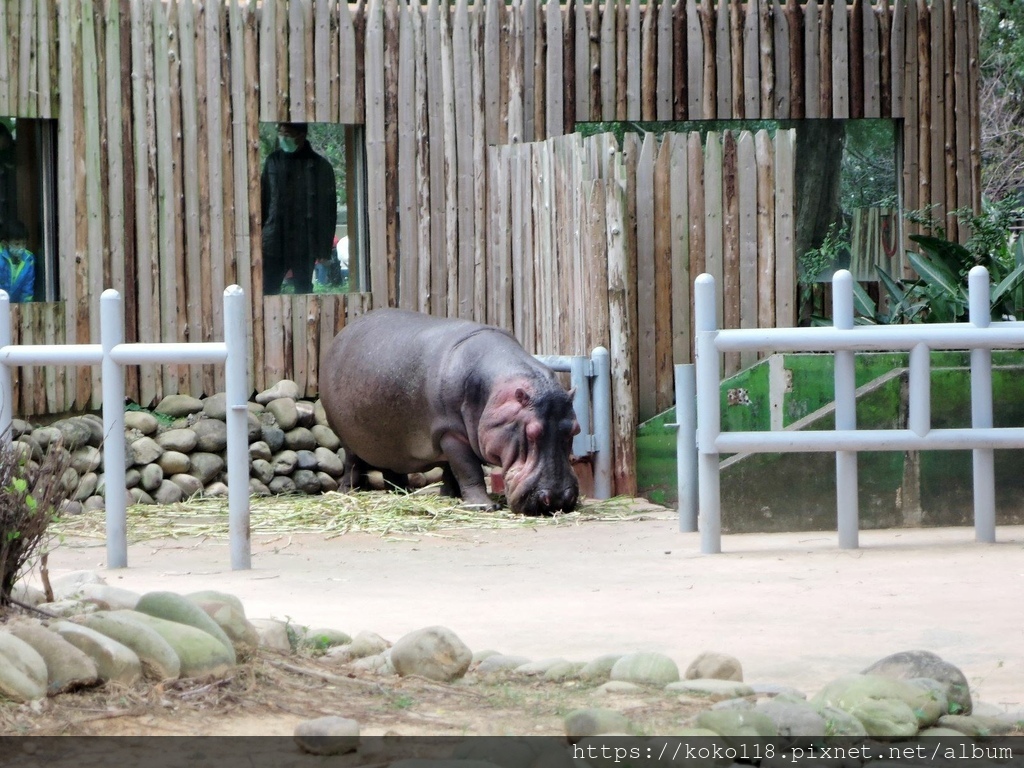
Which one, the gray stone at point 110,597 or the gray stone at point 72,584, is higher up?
the gray stone at point 110,597

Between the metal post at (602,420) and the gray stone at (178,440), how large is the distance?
8.71 ft

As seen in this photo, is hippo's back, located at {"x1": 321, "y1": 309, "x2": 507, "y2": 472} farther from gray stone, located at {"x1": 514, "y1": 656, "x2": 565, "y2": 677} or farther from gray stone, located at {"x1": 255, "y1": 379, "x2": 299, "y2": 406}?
gray stone, located at {"x1": 514, "y1": 656, "x2": 565, "y2": 677}

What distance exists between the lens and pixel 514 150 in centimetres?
1004

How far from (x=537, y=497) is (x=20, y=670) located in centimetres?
478

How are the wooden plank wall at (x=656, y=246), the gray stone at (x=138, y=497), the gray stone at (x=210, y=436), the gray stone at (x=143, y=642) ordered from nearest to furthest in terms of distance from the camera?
the gray stone at (x=143, y=642) → the wooden plank wall at (x=656, y=246) → the gray stone at (x=138, y=497) → the gray stone at (x=210, y=436)

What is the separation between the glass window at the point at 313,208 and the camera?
1026cm

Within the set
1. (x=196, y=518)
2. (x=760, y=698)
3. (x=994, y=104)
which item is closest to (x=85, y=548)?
(x=196, y=518)

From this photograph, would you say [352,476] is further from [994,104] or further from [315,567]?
[994,104]

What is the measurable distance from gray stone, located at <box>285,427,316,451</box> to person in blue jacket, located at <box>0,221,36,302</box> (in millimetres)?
1910

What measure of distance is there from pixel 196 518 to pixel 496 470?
1890mm

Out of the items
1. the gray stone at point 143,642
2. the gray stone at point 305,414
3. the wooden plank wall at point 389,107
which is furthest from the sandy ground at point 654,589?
the gray stone at point 305,414

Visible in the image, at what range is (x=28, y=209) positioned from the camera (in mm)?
9664

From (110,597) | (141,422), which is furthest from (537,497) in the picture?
(110,597)

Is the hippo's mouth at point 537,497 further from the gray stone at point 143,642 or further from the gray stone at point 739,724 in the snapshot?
the gray stone at point 739,724
